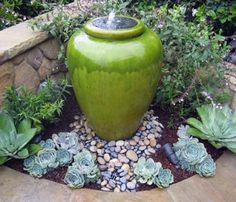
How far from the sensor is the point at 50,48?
2428mm

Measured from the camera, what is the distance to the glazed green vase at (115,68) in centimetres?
181

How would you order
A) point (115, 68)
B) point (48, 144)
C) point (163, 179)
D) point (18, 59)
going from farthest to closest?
1. point (18, 59)
2. point (48, 144)
3. point (163, 179)
4. point (115, 68)

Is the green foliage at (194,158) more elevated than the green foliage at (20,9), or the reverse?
the green foliage at (20,9)

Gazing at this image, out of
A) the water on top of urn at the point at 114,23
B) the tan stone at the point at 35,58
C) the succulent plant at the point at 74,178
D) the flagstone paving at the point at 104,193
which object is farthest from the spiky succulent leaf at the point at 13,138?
the water on top of urn at the point at 114,23

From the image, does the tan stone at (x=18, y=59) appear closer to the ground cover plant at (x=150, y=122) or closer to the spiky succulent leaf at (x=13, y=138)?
the ground cover plant at (x=150, y=122)

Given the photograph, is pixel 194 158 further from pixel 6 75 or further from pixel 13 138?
pixel 6 75

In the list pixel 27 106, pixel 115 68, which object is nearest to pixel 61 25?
pixel 27 106

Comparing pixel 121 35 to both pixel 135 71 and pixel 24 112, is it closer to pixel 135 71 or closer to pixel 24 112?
pixel 135 71

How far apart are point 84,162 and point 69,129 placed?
0.42 metres

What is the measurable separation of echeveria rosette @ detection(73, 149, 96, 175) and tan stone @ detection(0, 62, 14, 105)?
596mm

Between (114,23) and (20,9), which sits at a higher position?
(114,23)

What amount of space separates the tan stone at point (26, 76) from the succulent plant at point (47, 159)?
0.52m

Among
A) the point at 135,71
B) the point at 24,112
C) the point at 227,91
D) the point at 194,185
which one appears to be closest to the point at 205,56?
the point at 227,91

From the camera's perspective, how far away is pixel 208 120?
215cm
